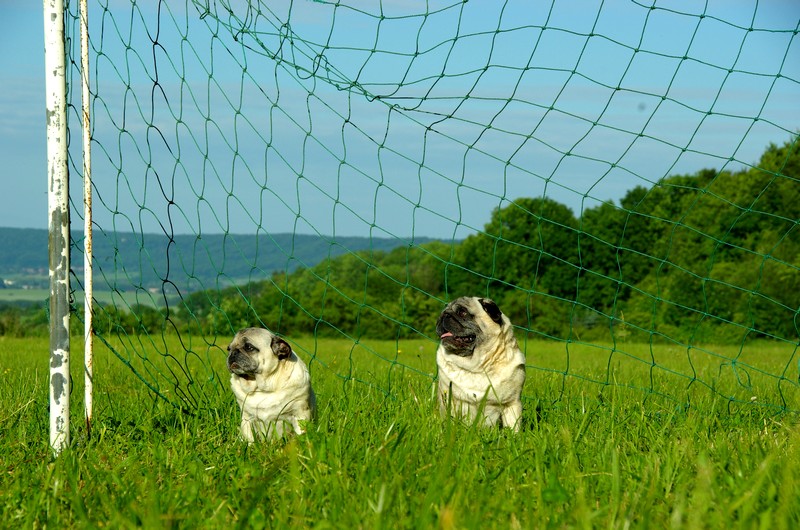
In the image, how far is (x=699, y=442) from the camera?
4.42m

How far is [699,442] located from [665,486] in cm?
109

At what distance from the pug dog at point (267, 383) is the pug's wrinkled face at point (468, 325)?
0.87 meters

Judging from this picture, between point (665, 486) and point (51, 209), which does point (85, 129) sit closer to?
point (51, 209)

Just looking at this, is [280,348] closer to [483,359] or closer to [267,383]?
[267,383]

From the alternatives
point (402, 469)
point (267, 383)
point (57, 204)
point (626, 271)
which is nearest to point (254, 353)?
point (267, 383)

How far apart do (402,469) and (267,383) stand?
152 cm

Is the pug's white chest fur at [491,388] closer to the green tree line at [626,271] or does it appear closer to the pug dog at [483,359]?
the pug dog at [483,359]

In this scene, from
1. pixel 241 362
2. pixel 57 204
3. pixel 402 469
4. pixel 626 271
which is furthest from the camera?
pixel 626 271

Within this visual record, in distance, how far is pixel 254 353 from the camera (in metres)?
4.72

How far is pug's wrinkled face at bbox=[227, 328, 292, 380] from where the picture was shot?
470cm

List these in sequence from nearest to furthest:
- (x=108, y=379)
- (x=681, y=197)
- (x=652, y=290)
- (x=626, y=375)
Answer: (x=108, y=379), (x=626, y=375), (x=652, y=290), (x=681, y=197)

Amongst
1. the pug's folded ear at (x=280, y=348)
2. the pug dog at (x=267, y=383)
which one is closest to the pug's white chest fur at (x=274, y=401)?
the pug dog at (x=267, y=383)

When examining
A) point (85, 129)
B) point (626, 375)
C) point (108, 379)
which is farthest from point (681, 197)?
point (85, 129)

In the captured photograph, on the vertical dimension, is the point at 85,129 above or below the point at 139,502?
above
